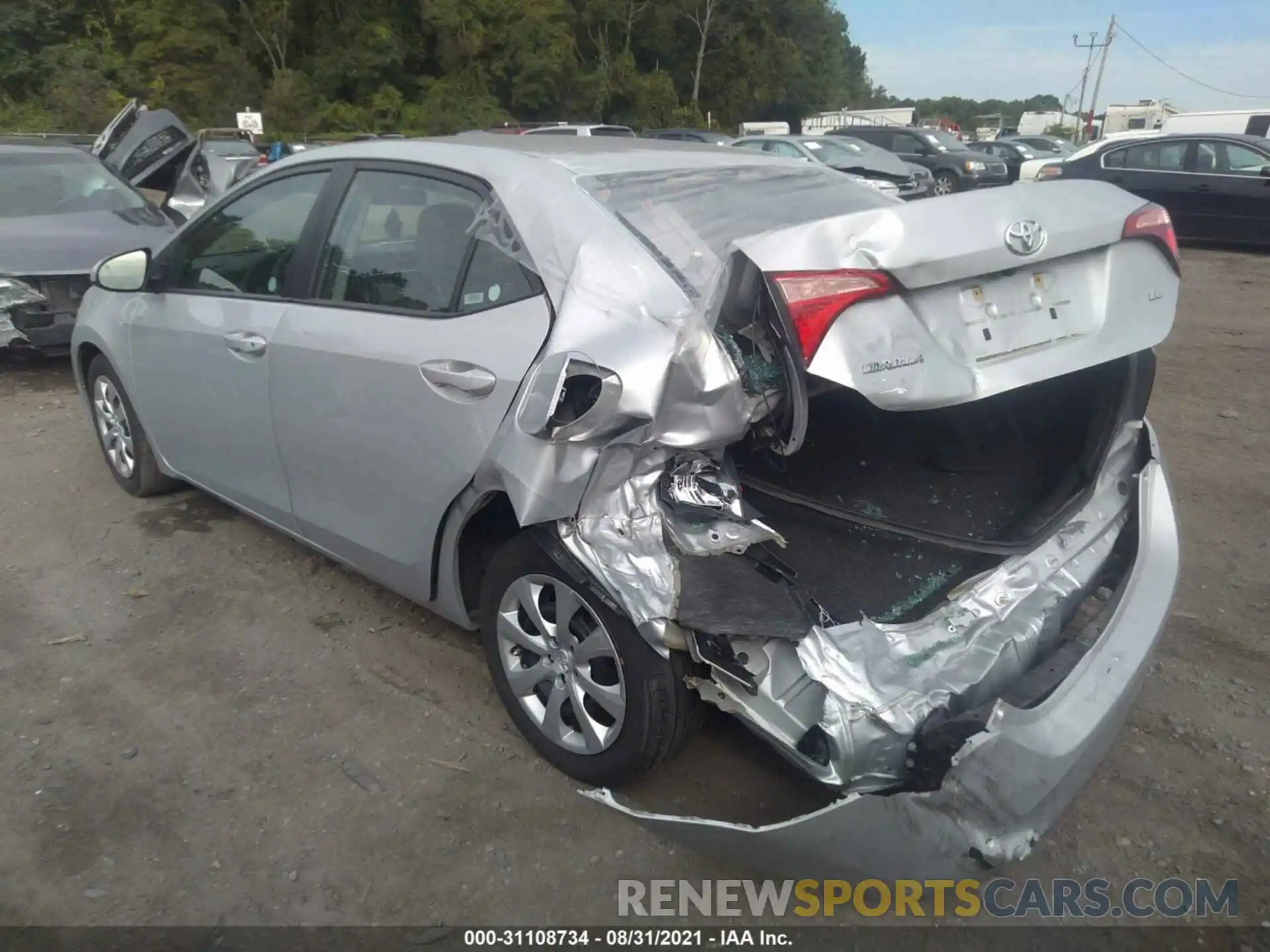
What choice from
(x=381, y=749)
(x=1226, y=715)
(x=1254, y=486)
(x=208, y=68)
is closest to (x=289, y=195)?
(x=381, y=749)

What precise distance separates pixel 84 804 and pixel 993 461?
2.84 metres

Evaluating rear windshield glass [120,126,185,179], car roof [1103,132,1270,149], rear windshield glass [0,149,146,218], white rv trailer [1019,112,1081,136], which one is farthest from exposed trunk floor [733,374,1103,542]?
white rv trailer [1019,112,1081,136]

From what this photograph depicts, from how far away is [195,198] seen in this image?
871 centimetres

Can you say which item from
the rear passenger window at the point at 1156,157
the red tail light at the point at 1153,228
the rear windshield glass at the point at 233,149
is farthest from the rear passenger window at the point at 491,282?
the rear windshield glass at the point at 233,149

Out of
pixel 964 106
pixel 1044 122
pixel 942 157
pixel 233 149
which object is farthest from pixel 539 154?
pixel 964 106

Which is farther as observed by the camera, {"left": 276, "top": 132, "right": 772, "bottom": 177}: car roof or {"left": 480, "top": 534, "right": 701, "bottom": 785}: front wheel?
{"left": 276, "top": 132, "right": 772, "bottom": 177}: car roof

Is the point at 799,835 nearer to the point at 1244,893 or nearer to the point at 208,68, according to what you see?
the point at 1244,893

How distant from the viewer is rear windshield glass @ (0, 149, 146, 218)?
7.51 metres

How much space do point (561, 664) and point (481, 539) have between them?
48cm

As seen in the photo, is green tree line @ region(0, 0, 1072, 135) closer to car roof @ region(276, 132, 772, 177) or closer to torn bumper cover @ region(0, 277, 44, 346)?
torn bumper cover @ region(0, 277, 44, 346)

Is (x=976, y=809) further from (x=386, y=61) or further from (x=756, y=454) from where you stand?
(x=386, y=61)

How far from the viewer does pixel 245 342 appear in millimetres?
3461

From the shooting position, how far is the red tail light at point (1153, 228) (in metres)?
2.51
